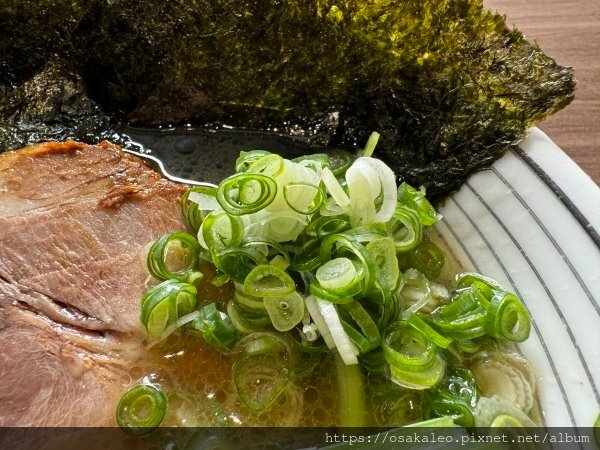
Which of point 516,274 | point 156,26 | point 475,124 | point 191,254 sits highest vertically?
point 156,26

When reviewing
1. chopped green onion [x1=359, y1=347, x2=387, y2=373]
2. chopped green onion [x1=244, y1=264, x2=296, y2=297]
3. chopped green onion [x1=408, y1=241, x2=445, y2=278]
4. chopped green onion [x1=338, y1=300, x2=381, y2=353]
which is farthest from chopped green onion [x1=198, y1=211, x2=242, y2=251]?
chopped green onion [x1=408, y1=241, x2=445, y2=278]

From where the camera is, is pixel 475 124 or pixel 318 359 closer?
pixel 318 359

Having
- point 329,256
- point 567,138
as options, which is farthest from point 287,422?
point 567,138

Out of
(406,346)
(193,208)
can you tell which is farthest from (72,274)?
(406,346)

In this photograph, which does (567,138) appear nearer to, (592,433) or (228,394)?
(592,433)

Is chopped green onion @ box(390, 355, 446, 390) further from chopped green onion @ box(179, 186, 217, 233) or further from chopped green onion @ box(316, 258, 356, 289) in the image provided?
chopped green onion @ box(179, 186, 217, 233)

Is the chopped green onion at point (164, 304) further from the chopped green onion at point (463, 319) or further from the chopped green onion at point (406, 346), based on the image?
the chopped green onion at point (463, 319)

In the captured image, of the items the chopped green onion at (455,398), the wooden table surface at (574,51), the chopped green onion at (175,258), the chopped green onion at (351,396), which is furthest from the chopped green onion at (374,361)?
the wooden table surface at (574,51)
